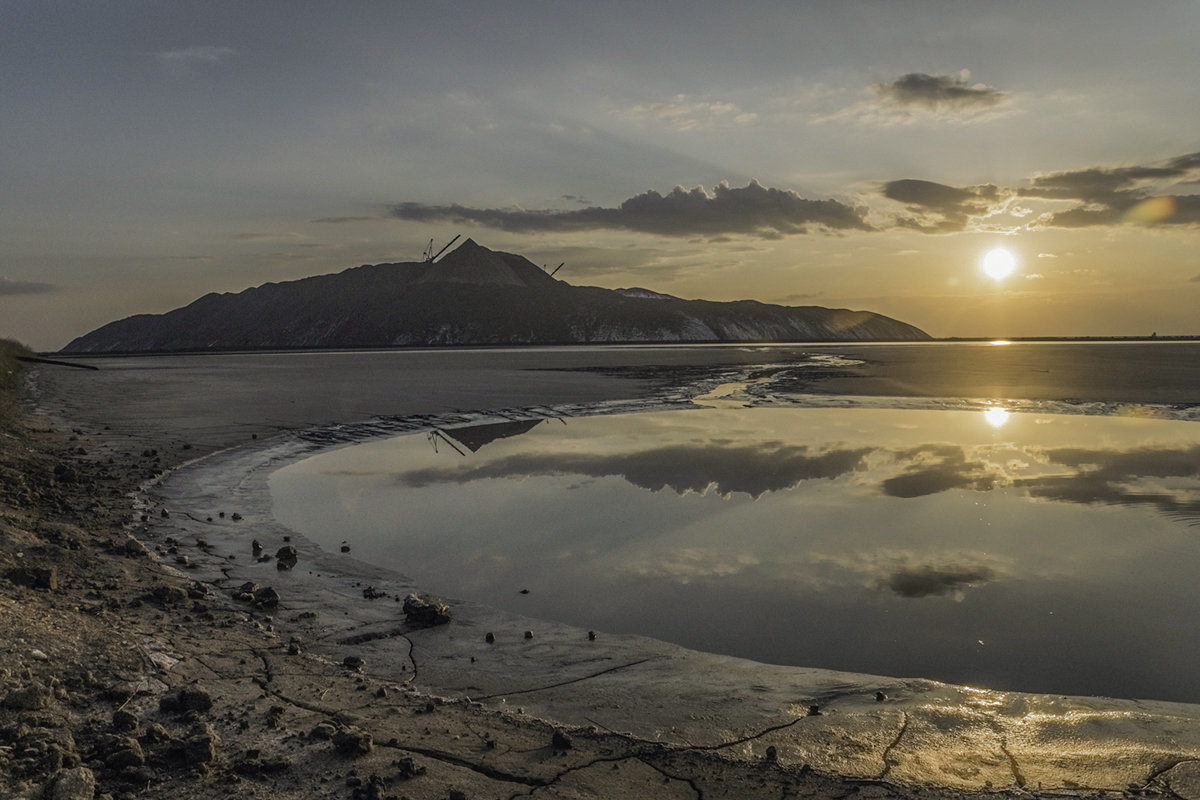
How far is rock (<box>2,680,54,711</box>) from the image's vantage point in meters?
5.11

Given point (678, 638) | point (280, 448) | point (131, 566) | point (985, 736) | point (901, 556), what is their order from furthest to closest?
point (280, 448), point (901, 556), point (131, 566), point (678, 638), point (985, 736)

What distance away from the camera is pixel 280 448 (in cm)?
2131

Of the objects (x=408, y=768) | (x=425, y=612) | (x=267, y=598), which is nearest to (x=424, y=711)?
(x=408, y=768)

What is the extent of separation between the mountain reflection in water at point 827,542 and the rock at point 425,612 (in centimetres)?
88

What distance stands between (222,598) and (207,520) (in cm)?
474

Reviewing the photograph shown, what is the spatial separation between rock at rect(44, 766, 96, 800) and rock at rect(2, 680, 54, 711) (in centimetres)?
98

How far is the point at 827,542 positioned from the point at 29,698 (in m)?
9.70

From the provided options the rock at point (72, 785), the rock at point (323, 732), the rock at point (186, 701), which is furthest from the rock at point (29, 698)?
the rock at point (323, 732)

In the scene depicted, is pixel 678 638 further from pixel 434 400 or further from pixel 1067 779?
pixel 434 400

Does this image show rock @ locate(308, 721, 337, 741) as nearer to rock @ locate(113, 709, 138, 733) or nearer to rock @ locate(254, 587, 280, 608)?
rock @ locate(113, 709, 138, 733)

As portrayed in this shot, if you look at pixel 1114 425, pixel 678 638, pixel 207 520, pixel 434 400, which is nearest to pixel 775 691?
pixel 678 638

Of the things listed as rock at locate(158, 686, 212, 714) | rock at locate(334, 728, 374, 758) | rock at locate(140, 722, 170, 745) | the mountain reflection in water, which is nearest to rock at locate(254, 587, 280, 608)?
the mountain reflection in water

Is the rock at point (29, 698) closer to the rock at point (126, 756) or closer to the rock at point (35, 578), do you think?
the rock at point (126, 756)

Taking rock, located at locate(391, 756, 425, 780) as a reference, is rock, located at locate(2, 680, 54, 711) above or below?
above
